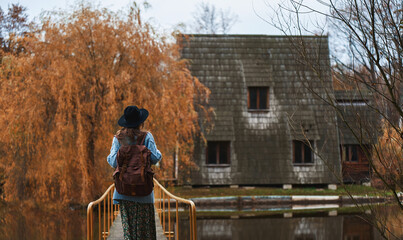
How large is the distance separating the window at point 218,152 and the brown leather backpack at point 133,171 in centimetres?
1891

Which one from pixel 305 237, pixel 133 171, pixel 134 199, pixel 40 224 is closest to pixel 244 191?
pixel 305 237

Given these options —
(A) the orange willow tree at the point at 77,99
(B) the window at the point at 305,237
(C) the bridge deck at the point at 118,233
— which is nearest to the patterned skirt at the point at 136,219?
(C) the bridge deck at the point at 118,233

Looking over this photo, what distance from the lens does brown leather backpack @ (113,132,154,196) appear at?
5715mm

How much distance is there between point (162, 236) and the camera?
870 centimetres

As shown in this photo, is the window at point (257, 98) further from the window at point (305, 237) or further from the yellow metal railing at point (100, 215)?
the yellow metal railing at point (100, 215)

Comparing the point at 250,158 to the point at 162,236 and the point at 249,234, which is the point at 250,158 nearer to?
the point at 249,234

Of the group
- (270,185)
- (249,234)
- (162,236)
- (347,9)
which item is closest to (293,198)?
(270,185)

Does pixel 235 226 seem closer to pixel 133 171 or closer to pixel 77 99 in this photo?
pixel 77 99

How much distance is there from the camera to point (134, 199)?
5.84m

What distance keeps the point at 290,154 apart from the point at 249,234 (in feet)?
36.8

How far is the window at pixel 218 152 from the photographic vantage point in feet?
81.0

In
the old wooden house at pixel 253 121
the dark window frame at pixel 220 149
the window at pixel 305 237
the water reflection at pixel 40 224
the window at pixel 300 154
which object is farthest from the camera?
the window at pixel 300 154

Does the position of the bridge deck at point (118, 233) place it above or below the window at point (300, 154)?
below

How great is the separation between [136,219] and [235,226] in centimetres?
989
